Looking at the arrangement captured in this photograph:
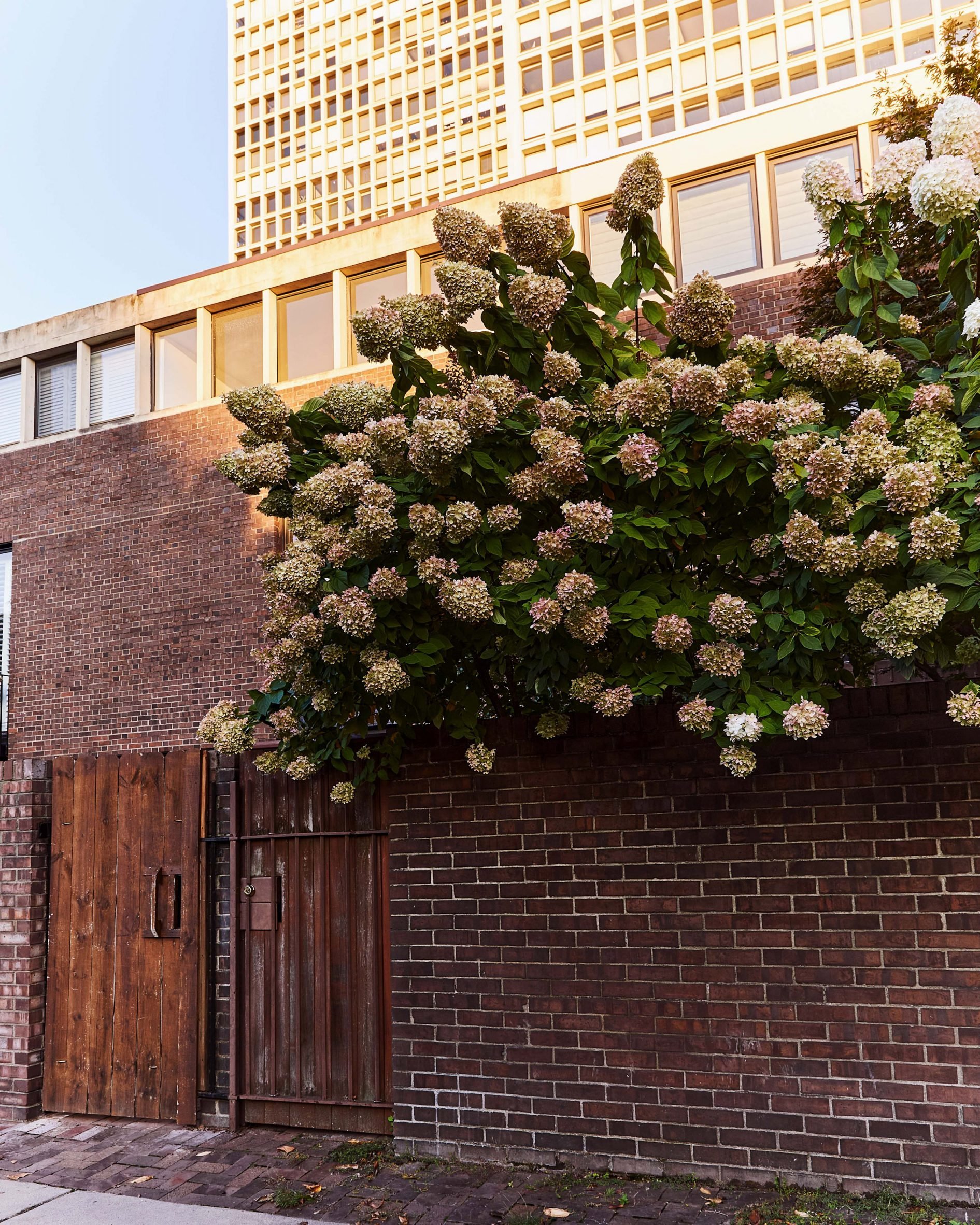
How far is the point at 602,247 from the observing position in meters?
12.0

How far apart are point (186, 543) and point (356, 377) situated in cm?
321

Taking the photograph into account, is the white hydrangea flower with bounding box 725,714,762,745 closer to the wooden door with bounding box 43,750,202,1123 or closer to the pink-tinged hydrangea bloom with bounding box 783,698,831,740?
the pink-tinged hydrangea bloom with bounding box 783,698,831,740

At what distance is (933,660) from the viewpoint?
13.7 ft

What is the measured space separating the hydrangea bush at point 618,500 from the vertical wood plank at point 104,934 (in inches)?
78.2

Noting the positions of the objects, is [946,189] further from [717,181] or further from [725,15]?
[725,15]

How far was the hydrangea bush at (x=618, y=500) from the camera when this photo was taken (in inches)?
158

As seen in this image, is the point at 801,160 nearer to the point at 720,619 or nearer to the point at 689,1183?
the point at 720,619

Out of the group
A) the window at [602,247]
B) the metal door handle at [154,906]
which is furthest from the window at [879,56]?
the metal door handle at [154,906]

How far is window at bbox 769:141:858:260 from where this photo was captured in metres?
10.9

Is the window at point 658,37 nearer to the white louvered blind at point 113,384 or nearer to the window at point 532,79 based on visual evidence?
the window at point 532,79

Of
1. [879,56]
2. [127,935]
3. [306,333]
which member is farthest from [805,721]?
[879,56]

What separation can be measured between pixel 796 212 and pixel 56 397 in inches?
424

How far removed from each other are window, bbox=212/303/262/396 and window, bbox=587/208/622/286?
4880 millimetres

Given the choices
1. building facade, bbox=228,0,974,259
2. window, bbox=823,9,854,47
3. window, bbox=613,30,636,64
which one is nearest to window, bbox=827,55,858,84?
building facade, bbox=228,0,974,259
